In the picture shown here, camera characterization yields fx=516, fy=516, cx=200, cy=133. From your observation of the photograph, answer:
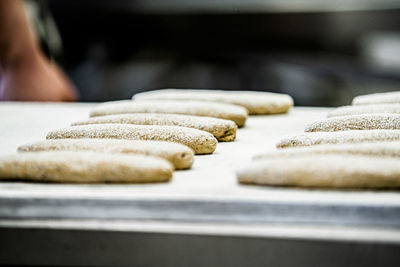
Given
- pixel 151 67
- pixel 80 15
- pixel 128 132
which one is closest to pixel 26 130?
pixel 128 132

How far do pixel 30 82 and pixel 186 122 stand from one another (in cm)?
193

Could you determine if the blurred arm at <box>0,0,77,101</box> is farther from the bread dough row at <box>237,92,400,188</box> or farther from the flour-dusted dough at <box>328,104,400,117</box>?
the bread dough row at <box>237,92,400,188</box>

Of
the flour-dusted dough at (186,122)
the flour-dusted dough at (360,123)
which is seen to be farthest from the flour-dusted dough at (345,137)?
the flour-dusted dough at (186,122)

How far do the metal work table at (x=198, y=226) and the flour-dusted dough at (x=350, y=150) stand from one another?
5.4 inches

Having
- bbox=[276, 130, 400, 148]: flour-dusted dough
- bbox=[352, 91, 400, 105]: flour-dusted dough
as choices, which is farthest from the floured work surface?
bbox=[352, 91, 400, 105]: flour-dusted dough

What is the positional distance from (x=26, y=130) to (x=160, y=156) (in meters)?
0.71

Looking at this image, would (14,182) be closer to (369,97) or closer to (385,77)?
(369,97)

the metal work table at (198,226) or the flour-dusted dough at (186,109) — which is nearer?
the metal work table at (198,226)

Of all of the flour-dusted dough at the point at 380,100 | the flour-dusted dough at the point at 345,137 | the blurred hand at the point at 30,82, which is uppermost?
the flour-dusted dough at the point at 345,137

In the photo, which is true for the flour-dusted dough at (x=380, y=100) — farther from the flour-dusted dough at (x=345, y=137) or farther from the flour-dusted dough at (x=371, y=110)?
the flour-dusted dough at (x=345, y=137)

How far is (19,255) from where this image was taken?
91cm

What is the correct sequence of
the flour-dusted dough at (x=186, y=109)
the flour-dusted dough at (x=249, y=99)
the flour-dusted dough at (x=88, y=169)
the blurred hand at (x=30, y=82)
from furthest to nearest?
the blurred hand at (x=30, y=82) < the flour-dusted dough at (x=249, y=99) < the flour-dusted dough at (x=186, y=109) < the flour-dusted dough at (x=88, y=169)

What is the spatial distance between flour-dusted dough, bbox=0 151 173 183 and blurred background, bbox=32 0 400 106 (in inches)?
138

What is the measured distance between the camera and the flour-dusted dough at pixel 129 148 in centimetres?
110
